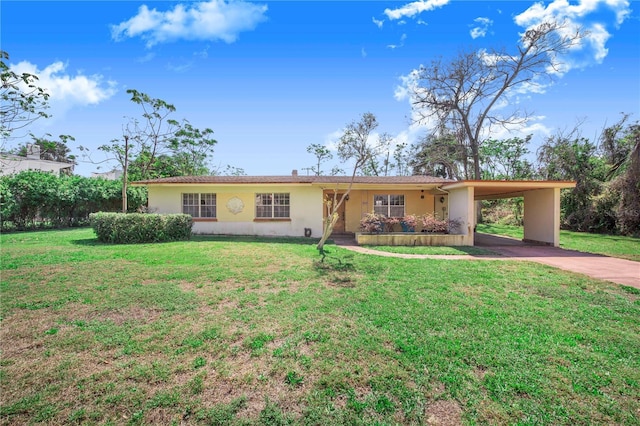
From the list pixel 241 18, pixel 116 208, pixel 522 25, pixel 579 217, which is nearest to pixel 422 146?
pixel 522 25

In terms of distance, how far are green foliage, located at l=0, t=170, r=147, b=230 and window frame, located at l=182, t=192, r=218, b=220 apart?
770cm

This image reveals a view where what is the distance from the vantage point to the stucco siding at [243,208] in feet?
47.6

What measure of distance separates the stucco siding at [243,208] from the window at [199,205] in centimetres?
24

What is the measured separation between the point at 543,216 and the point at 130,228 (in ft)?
56.7

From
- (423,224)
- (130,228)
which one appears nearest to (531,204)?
(423,224)

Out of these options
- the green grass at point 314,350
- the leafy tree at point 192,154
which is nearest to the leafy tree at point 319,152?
the leafy tree at point 192,154

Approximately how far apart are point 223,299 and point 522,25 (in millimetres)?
27137

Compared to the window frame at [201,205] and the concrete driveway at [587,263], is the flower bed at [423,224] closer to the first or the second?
the concrete driveway at [587,263]

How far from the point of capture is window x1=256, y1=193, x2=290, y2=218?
1473 centimetres

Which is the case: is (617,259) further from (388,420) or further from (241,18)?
(241,18)

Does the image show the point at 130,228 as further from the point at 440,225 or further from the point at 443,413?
the point at 440,225

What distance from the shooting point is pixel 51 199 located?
16016mm

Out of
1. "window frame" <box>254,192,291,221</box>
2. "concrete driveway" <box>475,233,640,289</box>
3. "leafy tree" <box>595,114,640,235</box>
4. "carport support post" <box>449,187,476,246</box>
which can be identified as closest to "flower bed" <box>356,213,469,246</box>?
"carport support post" <box>449,187,476,246</box>

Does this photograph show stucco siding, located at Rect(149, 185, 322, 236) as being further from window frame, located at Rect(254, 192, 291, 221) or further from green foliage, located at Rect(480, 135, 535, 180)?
green foliage, located at Rect(480, 135, 535, 180)
